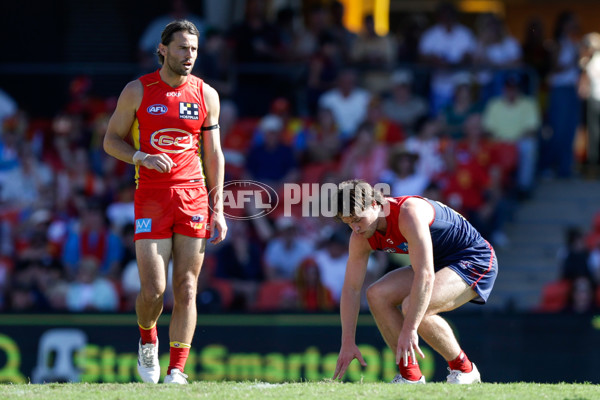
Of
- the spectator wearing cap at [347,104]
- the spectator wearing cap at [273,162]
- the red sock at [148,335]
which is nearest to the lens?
the red sock at [148,335]

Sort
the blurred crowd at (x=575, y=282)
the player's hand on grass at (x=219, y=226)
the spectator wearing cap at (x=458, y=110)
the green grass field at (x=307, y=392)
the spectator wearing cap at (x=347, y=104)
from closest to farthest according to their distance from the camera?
the green grass field at (x=307, y=392) < the player's hand on grass at (x=219, y=226) < the blurred crowd at (x=575, y=282) < the spectator wearing cap at (x=458, y=110) < the spectator wearing cap at (x=347, y=104)

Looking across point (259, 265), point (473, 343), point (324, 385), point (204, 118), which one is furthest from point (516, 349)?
point (204, 118)

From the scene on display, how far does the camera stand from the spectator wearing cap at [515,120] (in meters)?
14.4

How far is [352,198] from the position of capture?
6934 mm

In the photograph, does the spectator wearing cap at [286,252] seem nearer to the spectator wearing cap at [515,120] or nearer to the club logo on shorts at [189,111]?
the spectator wearing cap at [515,120]

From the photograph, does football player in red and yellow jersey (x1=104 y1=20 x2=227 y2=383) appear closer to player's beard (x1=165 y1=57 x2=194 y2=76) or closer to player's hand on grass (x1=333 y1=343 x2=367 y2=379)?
player's beard (x1=165 y1=57 x2=194 y2=76)

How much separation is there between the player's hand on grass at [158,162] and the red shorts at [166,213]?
268 millimetres

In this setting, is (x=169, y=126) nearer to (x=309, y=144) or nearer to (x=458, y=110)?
(x=309, y=144)

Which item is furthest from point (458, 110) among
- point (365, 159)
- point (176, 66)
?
point (176, 66)

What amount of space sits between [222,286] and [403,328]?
5.95 m

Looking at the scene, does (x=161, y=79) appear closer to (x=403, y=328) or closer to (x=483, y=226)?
(x=403, y=328)

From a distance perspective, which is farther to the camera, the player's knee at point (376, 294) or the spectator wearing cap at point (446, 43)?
the spectator wearing cap at point (446, 43)

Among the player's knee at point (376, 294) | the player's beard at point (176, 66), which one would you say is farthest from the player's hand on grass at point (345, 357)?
the player's beard at point (176, 66)

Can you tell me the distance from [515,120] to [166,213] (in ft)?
27.5
